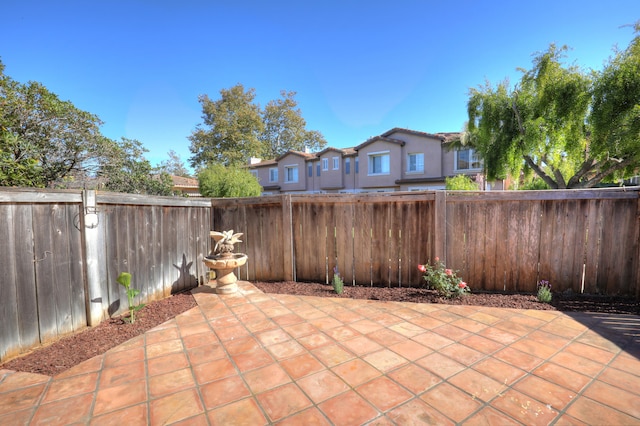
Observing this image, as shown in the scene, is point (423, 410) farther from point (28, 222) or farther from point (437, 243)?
point (28, 222)

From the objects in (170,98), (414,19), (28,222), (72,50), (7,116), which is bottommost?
(28,222)

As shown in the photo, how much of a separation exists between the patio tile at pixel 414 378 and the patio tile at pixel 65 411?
216cm

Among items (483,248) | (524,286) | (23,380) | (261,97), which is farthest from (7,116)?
(261,97)

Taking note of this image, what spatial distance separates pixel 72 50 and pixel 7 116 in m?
2.95

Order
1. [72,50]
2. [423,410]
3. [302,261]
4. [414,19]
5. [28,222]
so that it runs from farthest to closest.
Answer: [414,19] → [72,50] → [302,261] → [28,222] → [423,410]

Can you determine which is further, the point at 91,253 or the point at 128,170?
the point at 128,170

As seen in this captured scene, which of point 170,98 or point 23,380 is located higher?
point 170,98

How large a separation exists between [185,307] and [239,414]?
2.49m

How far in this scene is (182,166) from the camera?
45156 mm

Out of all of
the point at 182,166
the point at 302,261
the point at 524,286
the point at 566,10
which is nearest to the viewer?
the point at 524,286

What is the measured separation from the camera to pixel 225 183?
58.0 ft

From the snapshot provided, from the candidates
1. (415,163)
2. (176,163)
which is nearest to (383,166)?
(415,163)

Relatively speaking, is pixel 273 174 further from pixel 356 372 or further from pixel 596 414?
pixel 596 414

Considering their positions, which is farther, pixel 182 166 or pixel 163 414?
pixel 182 166
